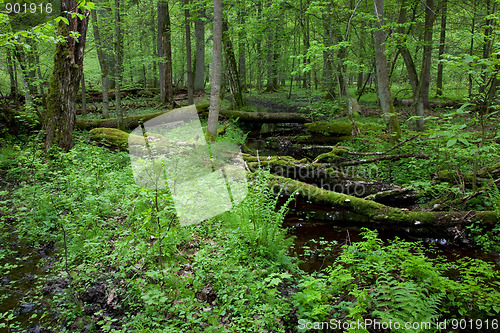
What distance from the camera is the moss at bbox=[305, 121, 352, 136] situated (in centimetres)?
1230

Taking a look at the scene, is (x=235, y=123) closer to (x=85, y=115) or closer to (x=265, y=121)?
(x=265, y=121)

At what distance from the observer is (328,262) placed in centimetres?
461

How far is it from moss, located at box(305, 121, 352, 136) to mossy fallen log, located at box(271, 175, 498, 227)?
6.70 m

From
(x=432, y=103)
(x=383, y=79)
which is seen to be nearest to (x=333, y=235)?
(x=383, y=79)

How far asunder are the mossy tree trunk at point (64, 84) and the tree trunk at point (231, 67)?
22.8 ft

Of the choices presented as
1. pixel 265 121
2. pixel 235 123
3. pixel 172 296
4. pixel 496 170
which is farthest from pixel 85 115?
pixel 496 170

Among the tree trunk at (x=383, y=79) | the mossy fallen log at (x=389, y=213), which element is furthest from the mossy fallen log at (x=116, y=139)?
the tree trunk at (x=383, y=79)

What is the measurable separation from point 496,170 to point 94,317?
7.91 meters

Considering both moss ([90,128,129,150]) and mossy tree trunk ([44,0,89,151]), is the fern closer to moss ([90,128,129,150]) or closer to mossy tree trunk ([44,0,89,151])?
moss ([90,128,129,150])

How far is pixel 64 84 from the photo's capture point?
7.62m

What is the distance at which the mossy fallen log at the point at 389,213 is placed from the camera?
5184 millimetres

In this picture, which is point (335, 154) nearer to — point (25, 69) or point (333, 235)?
point (333, 235)

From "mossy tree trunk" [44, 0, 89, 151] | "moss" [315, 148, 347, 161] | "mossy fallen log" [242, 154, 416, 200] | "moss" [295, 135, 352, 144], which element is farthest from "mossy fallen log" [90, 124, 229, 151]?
"moss" [295, 135, 352, 144]

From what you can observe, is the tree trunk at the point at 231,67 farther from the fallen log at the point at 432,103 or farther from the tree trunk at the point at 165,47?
the fallen log at the point at 432,103
